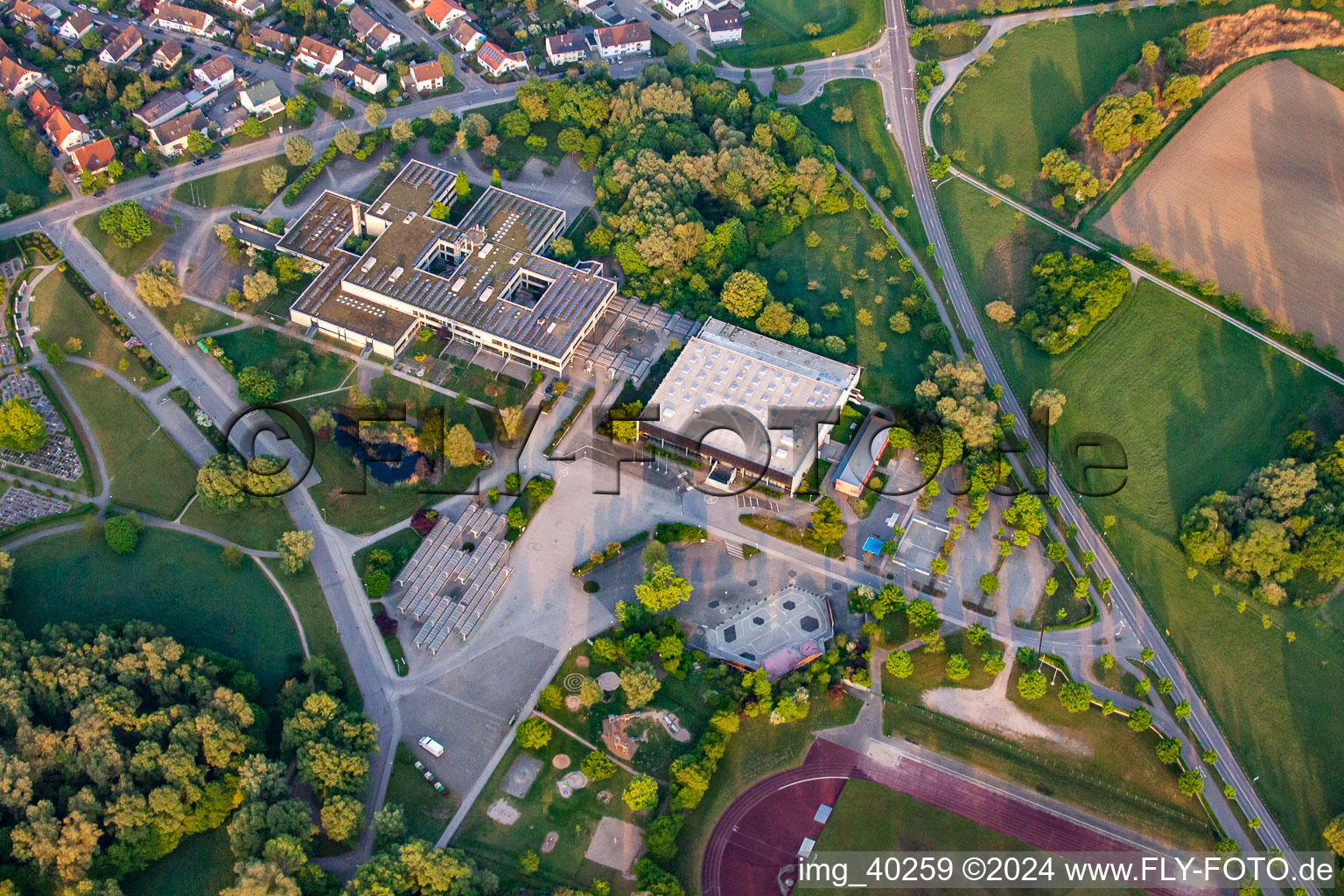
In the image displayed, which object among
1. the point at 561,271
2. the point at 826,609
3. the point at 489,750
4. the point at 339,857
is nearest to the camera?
the point at 339,857

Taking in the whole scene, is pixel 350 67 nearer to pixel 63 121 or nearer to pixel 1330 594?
pixel 63 121

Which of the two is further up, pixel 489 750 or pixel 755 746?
pixel 755 746

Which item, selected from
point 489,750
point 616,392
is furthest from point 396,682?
point 616,392

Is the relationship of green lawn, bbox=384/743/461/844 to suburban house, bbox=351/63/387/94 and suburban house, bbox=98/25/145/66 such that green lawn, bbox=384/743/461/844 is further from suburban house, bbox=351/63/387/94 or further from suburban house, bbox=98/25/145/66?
suburban house, bbox=98/25/145/66

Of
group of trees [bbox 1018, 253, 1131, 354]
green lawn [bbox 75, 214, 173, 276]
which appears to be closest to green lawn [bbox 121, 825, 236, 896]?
green lawn [bbox 75, 214, 173, 276]

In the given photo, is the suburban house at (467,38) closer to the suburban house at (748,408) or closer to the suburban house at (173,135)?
the suburban house at (173,135)

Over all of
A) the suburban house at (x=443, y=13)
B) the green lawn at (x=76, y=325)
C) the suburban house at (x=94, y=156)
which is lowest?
the green lawn at (x=76, y=325)

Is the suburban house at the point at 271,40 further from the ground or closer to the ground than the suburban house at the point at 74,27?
further from the ground

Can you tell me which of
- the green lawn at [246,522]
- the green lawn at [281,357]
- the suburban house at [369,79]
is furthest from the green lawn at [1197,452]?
the green lawn at [246,522]
